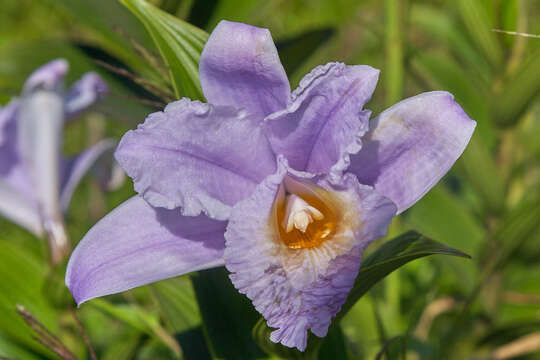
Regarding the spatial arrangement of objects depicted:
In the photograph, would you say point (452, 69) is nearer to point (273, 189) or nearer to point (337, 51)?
point (273, 189)

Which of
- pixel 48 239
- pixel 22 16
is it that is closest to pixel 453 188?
pixel 48 239

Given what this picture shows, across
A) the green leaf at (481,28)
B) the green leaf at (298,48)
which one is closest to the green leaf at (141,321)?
the green leaf at (298,48)

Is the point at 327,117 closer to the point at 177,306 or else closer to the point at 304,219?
the point at 304,219

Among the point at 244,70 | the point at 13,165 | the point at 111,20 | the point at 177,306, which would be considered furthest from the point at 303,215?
the point at 13,165

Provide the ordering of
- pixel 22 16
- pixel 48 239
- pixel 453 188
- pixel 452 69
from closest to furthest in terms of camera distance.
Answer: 1. pixel 48 239
2. pixel 452 69
3. pixel 453 188
4. pixel 22 16

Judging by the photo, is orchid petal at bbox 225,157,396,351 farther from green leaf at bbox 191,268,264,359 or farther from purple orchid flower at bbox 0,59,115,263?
purple orchid flower at bbox 0,59,115,263

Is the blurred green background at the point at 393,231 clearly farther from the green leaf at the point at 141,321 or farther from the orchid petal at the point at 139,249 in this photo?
the orchid petal at the point at 139,249

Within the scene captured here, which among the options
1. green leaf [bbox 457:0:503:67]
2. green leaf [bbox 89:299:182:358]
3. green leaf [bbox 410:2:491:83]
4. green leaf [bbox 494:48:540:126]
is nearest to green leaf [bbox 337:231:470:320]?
green leaf [bbox 89:299:182:358]
